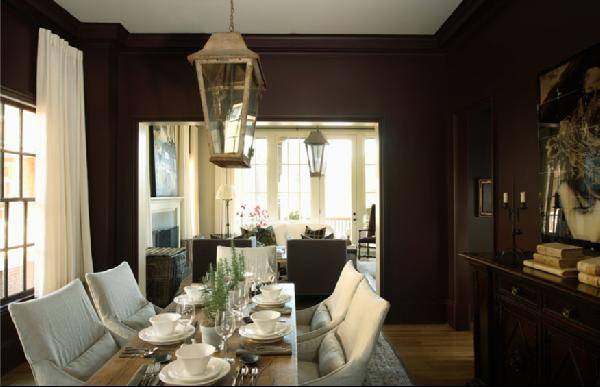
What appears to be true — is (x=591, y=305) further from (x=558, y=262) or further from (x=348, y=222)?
(x=348, y=222)

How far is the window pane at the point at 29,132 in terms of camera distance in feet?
12.3

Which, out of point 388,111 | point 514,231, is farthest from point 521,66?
point 388,111

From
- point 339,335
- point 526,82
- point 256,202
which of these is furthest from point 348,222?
point 339,335

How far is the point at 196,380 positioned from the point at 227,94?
141 centimetres

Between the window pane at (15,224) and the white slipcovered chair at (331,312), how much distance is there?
2496 mm

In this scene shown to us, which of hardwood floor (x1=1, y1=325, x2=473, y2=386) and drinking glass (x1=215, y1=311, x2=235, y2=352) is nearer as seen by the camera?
drinking glass (x1=215, y1=311, x2=235, y2=352)

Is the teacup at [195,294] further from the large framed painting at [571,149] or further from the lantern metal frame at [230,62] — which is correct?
the large framed painting at [571,149]

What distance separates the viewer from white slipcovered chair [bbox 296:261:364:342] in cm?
251

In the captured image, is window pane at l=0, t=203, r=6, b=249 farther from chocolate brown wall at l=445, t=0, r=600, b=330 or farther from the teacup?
chocolate brown wall at l=445, t=0, r=600, b=330

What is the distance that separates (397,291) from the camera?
15.5 feet

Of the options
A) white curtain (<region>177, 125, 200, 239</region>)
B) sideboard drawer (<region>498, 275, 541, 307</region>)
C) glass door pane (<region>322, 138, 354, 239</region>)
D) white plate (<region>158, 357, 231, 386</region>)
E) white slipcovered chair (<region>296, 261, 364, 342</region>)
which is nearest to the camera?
white plate (<region>158, 357, 231, 386</region>)

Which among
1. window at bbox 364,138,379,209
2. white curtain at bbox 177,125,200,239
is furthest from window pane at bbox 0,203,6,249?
window at bbox 364,138,379,209

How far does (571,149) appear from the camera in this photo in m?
2.57

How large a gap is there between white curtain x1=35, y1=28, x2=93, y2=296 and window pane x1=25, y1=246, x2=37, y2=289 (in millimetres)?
145
